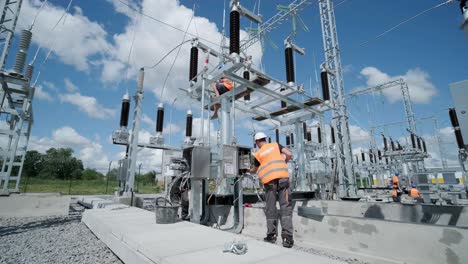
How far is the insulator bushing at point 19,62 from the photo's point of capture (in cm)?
502

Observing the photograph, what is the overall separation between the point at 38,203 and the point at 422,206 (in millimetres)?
10177

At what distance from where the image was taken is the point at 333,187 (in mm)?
9625

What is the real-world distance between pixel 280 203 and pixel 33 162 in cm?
6525

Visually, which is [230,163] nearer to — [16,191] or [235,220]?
[235,220]

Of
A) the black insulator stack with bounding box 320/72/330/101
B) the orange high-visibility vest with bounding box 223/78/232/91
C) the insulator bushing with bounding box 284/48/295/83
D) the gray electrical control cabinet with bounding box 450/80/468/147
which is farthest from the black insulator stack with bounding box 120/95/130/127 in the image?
the gray electrical control cabinet with bounding box 450/80/468/147

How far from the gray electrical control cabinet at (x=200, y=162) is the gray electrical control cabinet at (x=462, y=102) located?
385 cm

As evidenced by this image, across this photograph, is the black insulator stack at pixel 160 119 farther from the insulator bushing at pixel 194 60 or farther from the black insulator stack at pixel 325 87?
the black insulator stack at pixel 325 87

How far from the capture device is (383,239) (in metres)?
3.20

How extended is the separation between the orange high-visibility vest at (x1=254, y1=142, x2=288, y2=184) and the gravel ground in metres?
2.39

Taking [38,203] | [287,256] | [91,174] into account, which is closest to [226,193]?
[287,256]

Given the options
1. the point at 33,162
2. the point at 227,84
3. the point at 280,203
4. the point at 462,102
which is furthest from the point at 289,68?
the point at 33,162

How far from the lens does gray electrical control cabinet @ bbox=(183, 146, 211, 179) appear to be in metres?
4.59

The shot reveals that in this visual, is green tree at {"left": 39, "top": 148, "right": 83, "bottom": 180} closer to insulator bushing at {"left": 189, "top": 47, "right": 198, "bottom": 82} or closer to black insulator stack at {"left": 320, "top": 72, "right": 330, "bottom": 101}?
insulator bushing at {"left": 189, "top": 47, "right": 198, "bottom": 82}

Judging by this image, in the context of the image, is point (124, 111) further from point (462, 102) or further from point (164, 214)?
point (462, 102)
